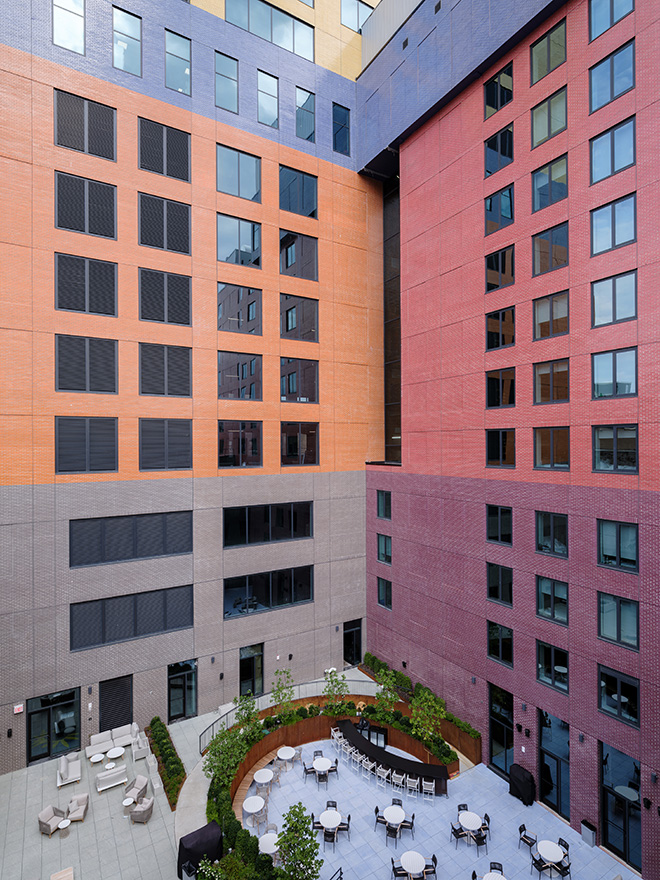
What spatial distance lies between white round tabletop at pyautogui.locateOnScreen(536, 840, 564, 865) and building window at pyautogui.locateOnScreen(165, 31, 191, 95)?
91.9 ft

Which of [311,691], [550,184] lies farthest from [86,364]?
[550,184]

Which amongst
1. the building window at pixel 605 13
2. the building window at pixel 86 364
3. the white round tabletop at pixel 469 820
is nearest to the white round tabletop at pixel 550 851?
the white round tabletop at pixel 469 820

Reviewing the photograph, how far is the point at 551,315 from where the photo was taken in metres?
15.2

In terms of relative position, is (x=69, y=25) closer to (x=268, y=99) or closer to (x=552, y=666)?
(x=268, y=99)

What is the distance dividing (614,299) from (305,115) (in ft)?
55.3

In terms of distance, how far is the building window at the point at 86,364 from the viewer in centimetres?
1684

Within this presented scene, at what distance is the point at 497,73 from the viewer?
16.9 meters

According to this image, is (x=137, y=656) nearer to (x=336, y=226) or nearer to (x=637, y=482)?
(x=637, y=482)

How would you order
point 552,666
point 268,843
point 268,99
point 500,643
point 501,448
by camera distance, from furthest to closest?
point 268,99 → point 501,448 → point 500,643 → point 552,666 → point 268,843

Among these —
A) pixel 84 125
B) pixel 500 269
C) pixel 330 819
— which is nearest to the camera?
pixel 330 819

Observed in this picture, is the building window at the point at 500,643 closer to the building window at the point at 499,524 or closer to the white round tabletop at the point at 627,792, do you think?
the building window at the point at 499,524

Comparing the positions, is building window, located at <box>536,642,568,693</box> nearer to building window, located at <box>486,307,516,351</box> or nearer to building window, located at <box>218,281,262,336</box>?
building window, located at <box>486,307,516,351</box>

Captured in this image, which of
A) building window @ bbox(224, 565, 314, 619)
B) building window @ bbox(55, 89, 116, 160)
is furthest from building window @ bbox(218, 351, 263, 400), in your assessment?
building window @ bbox(55, 89, 116, 160)

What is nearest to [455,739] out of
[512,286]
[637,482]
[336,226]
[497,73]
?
[637,482]
